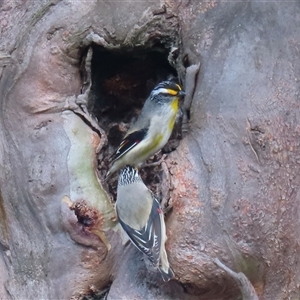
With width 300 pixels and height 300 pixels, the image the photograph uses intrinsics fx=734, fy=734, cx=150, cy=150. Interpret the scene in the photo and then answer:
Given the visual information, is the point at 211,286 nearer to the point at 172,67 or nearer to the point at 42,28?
the point at 172,67

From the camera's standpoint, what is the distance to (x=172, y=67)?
10.6ft

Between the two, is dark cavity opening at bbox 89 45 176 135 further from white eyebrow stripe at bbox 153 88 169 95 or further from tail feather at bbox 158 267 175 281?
tail feather at bbox 158 267 175 281

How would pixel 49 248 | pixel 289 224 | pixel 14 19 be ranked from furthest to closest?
pixel 14 19 < pixel 49 248 < pixel 289 224

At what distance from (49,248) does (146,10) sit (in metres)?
1.01

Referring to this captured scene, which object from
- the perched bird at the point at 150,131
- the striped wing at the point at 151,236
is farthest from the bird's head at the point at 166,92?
the striped wing at the point at 151,236

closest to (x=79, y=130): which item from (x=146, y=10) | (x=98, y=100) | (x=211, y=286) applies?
(x=98, y=100)

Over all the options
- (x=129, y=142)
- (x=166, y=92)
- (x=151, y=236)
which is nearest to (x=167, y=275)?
(x=151, y=236)

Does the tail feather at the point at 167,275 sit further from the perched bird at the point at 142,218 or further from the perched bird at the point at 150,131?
the perched bird at the point at 150,131

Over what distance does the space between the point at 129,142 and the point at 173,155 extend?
0.35m

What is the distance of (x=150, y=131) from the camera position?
3115 mm

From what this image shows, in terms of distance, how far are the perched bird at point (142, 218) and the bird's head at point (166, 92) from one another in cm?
31

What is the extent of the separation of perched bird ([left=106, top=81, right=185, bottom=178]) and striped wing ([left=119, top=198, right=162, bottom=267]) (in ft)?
1.08

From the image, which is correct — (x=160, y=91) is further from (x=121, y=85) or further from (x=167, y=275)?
(x=167, y=275)

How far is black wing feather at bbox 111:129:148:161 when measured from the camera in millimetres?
3049
